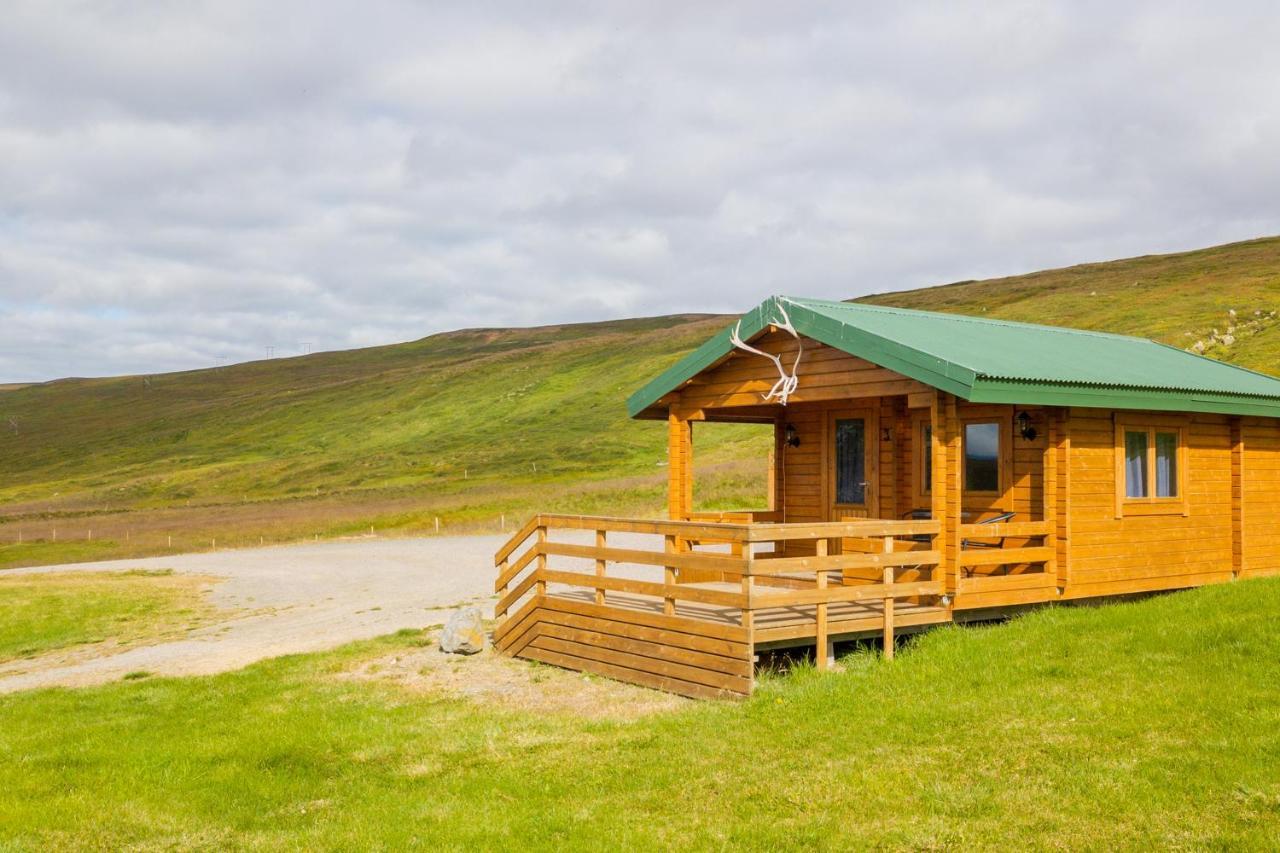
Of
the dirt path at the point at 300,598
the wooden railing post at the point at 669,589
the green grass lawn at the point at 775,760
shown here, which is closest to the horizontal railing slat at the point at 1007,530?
the green grass lawn at the point at 775,760

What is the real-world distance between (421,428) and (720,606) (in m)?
100

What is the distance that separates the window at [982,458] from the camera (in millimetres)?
14961

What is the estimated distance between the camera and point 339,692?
13164 millimetres

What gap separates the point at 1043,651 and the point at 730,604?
132 inches

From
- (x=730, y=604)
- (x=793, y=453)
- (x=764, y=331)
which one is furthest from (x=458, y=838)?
(x=793, y=453)

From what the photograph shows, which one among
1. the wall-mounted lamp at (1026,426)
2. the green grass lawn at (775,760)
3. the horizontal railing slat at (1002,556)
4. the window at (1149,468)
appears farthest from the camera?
the window at (1149,468)

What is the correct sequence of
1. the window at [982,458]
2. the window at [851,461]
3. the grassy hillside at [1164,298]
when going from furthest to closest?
the grassy hillside at [1164,298]
the window at [851,461]
the window at [982,458]

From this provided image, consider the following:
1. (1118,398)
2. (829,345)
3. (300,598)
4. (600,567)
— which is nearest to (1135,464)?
(1118,398)

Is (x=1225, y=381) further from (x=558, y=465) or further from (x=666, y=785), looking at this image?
(x=558, y=465)

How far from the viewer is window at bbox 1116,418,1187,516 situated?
47.4ft

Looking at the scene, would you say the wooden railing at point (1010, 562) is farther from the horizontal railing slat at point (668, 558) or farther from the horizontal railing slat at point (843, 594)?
the horizontal railing slat at point (668, 558)

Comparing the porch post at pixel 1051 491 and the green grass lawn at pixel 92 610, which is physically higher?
the porch post at pixel 1051 491

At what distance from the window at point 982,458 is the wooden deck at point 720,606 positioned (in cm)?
133

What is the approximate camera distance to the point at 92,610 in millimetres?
24094
